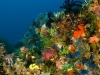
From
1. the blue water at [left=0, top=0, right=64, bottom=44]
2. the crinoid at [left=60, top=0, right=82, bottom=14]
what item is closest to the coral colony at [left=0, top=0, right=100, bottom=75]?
the crinoid at [left=60, top=0, right=82, bottom=14]

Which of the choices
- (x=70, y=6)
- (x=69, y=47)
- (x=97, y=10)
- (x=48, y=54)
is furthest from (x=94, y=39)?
(x=70, y=6)

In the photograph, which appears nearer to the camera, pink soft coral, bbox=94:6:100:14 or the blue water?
pink soft coral, bbox=94:6:100:14

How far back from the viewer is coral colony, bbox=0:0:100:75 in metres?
5.82

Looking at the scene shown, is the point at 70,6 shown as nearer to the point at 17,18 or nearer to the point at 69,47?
the point at 69,47

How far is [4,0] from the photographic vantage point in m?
191

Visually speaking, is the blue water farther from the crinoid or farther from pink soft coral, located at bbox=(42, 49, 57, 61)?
pink soft coral, located at bbox=(42, 49, 57, 61)

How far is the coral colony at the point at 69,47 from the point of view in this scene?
19.1 feet

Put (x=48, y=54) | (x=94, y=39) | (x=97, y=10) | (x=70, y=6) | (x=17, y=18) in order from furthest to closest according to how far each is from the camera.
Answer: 1. (x=17, y=18)
2. (x=70, y=6)
3. (x=48, y=54)
4. (x=97, y=10)
5. (x=94, y=39)

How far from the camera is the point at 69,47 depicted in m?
6.16

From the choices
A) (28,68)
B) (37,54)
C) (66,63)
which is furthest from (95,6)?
(28,68)

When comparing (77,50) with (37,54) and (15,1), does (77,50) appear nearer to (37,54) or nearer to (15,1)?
(37,54)

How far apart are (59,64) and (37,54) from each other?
0.98 m

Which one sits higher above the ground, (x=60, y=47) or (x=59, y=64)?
(x=60, y=47)

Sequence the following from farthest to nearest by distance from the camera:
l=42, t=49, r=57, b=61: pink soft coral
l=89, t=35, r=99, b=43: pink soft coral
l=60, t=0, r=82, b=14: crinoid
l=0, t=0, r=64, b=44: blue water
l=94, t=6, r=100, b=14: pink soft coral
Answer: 1. l=0, t=0, r=64, b=44: blue water
2. l=60, t=0, r=82, b=14: crinoid
3. l=42, t=49, r=57, b=61: pink soft coral
4. l=94, t=6, r=100, b=14: pink soft coral
5. l=89, t=35, r=99, b=43: pink soft coral
